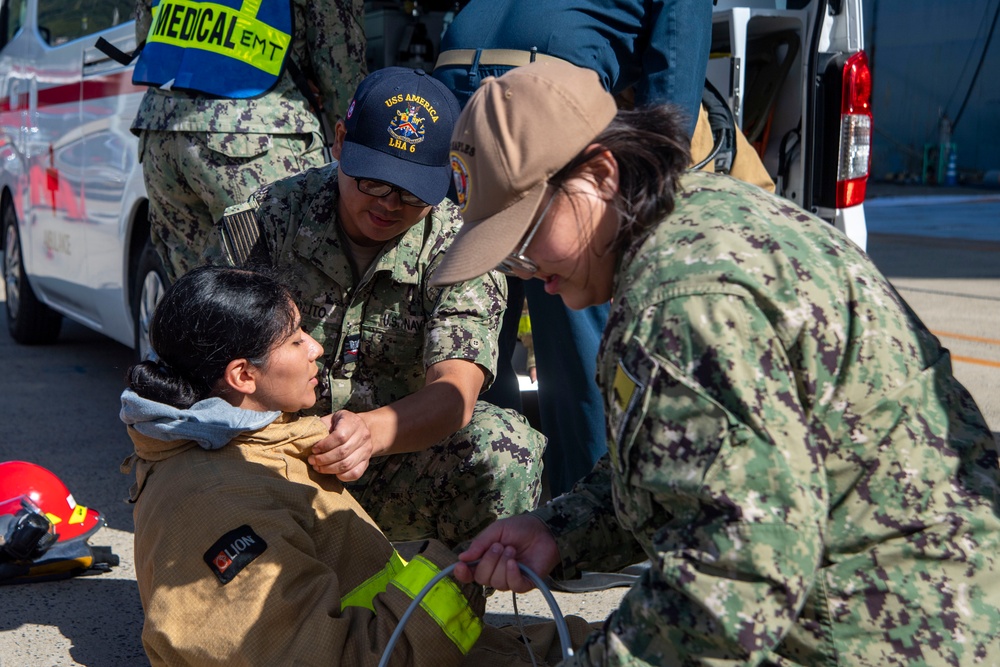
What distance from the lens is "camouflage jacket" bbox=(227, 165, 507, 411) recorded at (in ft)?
9.07

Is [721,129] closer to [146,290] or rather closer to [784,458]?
[146,290]

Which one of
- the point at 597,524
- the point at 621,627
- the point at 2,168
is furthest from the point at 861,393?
the point at 2,168

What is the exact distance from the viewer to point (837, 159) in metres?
3.84

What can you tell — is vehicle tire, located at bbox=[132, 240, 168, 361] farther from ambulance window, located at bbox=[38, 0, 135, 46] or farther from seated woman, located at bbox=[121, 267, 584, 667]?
seated woman, located at bbox=[121, 267, 584, 667]

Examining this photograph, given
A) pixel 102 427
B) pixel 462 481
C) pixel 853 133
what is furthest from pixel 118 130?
pixel 853 133

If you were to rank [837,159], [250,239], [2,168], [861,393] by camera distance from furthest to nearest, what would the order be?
1. [2,168]
2. [837,159]
3. [250,239]
4. [861,393]

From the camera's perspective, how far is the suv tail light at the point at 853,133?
150 inches

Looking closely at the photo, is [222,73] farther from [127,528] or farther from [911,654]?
[911,654]

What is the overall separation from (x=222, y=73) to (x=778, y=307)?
8.57 feet

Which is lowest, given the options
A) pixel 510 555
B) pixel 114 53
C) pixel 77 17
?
pixel 510 555

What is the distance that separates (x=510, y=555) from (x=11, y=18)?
5848 millimetres

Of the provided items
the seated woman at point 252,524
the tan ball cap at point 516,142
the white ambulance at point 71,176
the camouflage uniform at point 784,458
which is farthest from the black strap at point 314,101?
the camouflage uniform at point 784,458

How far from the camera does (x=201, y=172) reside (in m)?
3.57

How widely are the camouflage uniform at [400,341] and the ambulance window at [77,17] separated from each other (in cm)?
227
